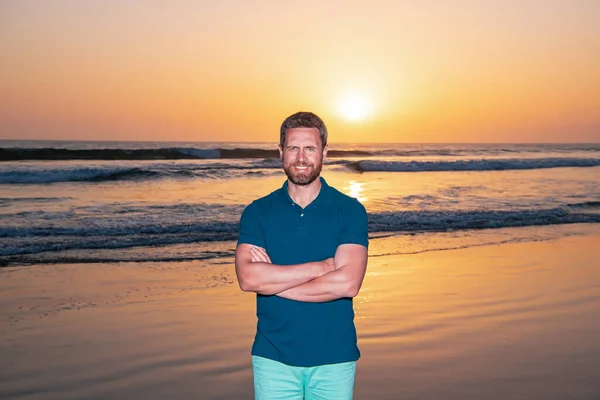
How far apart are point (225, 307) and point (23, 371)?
2.48 meters

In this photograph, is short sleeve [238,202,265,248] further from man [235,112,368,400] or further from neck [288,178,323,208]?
neck [288,178,323,208]

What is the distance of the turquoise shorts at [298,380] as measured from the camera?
287cm

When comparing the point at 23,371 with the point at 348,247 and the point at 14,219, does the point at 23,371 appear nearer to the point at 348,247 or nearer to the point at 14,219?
the point at 348,247

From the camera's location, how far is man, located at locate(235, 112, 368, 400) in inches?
113

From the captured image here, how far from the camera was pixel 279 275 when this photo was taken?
2.92 m

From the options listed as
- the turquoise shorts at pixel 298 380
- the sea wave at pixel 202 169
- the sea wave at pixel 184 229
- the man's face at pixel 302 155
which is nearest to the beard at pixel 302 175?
the man's face at pixel 302 155

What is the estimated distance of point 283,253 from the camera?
3004 mm

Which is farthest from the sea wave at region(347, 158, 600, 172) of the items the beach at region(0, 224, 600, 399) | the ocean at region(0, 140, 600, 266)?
the beach at region(0, 224, 600, 399)

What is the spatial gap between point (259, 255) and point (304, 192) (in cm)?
38

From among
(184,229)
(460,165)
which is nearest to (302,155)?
(184,229)

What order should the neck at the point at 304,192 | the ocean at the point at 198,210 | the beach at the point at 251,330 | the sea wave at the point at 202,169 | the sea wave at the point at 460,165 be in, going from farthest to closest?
the sea wave at the point at 460,165
the sea wave at the point at 202,169
the ocean at the point at 198,210
the beach at the point at 251,330
the neck at the point at 304,192

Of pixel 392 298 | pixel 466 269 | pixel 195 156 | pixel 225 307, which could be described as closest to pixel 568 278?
pixel 466 269

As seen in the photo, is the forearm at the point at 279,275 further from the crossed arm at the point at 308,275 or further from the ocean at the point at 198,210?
the ocean at the point at 198,210

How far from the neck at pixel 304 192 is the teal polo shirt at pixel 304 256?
0.09ft
